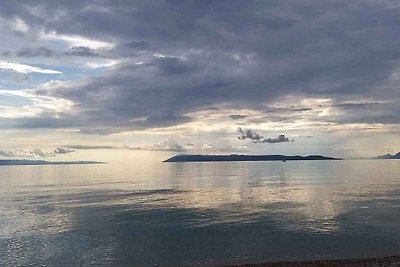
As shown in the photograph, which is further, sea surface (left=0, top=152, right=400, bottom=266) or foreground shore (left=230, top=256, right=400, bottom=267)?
sea surface (left=0, top=152, right=400, bottom=266)

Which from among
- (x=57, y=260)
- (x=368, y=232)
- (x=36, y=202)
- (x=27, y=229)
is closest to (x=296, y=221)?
(x=368, y=232)

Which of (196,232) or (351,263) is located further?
(196,232)

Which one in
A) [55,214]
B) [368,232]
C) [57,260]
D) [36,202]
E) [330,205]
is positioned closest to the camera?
[57,260]

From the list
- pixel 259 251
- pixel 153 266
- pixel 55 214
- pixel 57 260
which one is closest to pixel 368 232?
pixel 259 251

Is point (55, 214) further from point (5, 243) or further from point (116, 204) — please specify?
point (5, 243)

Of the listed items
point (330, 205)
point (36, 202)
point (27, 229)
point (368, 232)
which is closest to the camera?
point (368, 232)

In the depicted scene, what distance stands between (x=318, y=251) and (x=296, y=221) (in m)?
15.7

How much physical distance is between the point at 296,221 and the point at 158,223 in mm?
18244

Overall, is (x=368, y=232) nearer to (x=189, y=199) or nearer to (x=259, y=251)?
(x=259, y=251)

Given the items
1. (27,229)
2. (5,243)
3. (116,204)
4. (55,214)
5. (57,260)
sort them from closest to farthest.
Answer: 1. (57,260)
2. (5,243)
3. (27,229)
4. (55,214)
5. (116,204)

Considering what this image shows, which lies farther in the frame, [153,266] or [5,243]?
[5,243]

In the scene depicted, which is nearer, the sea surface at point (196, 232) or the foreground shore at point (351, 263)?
the foreground shore at point (351, 263)

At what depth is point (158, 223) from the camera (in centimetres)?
5309

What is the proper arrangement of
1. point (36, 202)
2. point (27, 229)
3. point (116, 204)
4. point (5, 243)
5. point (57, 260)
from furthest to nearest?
point (36, 202) → point (116, 204) → point (27, 229) → point (5, 243) → point (57, 260)
